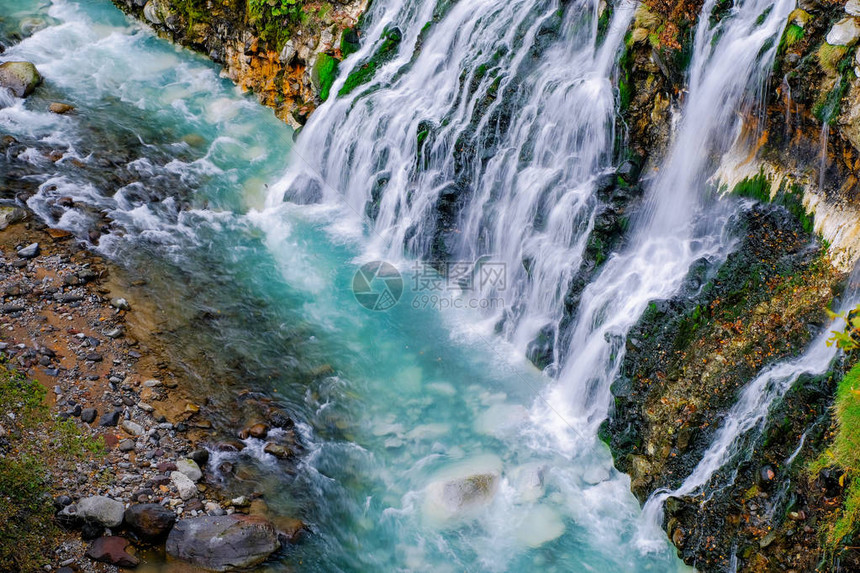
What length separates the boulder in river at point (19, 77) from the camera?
48.8 feet

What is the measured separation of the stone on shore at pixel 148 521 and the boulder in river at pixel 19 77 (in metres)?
11.2

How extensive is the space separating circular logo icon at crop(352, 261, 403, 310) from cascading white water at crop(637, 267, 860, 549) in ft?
19.0

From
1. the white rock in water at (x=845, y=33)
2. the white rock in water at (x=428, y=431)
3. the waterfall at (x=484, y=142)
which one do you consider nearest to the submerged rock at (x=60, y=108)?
the waterfall at (x=484, y=142)

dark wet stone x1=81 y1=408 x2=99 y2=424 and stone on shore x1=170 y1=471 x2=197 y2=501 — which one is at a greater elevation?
dark wet stone x1=81 y1=408 x2=99 y2=424

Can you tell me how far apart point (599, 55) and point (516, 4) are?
2250 mm

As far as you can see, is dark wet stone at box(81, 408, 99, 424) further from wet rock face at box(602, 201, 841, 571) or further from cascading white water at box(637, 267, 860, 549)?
cascading white water at box(637, 267, 860, 549)

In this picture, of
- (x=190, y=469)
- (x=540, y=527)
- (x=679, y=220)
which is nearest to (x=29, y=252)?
(x=190, y=469)

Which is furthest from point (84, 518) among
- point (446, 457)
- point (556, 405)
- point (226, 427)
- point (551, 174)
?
point (551, 174)

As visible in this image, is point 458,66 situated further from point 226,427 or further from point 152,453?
point 152,453

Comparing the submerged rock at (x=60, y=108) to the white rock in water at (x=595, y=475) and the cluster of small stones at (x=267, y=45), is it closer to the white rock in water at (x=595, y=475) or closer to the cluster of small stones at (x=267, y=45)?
the cluster of small stones at (x=267, y=45)

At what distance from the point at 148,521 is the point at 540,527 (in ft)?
16.4

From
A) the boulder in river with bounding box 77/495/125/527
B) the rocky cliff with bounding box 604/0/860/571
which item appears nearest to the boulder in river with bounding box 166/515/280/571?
the boulder in river with bounding box 77/495/125/527

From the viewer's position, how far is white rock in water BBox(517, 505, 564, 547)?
29.9 ft

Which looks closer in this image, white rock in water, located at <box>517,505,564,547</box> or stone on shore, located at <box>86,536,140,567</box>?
stone on shore, located at <box>86,536,140,567</box>
